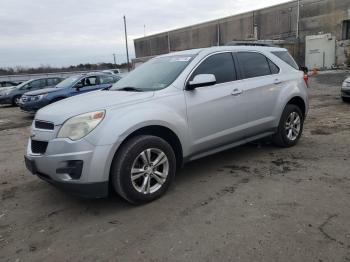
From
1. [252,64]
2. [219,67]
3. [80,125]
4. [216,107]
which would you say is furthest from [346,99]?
[80,125]

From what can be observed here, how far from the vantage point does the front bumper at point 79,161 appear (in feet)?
12.1

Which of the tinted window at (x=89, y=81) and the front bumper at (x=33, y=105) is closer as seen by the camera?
the front bumper at (x=33, y=105)

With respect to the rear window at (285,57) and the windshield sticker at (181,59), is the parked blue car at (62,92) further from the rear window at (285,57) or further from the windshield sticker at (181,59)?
the windshield sticker at (181,59)

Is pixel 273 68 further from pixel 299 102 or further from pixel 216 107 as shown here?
pixel 216 107

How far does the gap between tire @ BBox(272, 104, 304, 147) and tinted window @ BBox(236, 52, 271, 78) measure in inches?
31.2

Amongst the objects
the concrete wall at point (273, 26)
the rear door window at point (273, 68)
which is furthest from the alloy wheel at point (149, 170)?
the concrete wall at point (273, 26)

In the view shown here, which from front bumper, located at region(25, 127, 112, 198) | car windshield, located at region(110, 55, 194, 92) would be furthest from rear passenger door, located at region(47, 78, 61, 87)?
front bumper, located at region(25, 127, 112, 198)

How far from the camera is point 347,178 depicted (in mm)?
4582

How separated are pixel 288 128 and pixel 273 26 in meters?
39.2

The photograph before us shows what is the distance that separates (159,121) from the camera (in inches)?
163

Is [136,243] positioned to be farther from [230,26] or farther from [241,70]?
[230,26]

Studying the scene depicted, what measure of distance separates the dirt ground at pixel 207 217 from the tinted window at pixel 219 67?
1.33 metres

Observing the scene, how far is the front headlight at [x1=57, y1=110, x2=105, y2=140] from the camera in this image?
3.75 m

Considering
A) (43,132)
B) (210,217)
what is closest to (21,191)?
(43,132)
